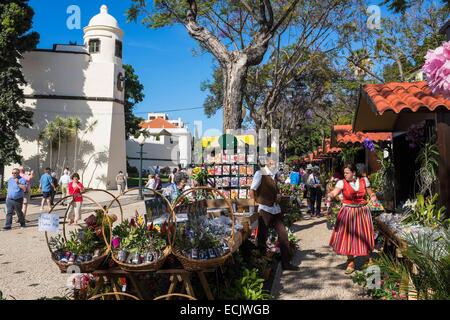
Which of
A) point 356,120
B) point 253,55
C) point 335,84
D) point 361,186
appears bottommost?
point 361,186

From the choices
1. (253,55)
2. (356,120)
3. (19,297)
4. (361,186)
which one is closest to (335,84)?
(253,55)

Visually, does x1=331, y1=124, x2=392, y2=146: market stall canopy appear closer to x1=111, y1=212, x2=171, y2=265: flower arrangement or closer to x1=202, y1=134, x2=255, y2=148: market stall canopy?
x1=202, y1=134, x2=255, y2=148: market stall canopy

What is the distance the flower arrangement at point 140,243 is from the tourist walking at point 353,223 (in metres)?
3.12

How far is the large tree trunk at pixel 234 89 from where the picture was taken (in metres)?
9.79

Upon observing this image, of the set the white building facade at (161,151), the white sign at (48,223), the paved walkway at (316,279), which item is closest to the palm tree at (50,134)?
the white building facade at (161,151)

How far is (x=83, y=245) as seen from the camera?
4000 mm

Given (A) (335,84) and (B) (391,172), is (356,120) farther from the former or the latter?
(A) (335,84)

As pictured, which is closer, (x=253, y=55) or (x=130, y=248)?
(x=130, y=248)

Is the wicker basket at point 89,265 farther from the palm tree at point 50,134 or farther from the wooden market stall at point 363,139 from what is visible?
the palm tree at point 50,134

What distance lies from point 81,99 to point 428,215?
30.6 metres

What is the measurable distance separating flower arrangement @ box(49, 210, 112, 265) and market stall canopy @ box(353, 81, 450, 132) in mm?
3575

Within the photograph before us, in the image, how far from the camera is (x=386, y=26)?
64.1 ft

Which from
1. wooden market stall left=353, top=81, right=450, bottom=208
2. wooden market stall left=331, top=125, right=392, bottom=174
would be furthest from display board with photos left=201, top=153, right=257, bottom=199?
wooden market stall left=331, top=125, right=392, bottom=174
